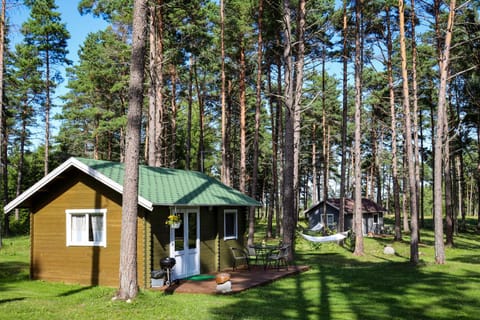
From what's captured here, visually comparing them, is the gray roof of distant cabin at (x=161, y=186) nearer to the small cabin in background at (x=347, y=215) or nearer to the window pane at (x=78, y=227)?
the window pane at (x=78, y=227)

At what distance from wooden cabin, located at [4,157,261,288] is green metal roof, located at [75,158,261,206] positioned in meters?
0.04

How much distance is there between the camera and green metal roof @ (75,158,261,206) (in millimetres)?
12242

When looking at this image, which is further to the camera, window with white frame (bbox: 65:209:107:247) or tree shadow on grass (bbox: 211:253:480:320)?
window with white frame (bbox: 65:209:107:247)

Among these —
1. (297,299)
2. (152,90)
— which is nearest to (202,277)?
(297,299)

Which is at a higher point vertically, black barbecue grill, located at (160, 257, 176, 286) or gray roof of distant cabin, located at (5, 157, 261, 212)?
gray roof of distant cabin, located at (5, 157, 261, 212)

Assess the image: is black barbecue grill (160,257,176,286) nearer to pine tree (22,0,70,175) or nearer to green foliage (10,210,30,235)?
pine tree (22,0,70,175)

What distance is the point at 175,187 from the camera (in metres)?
13.7

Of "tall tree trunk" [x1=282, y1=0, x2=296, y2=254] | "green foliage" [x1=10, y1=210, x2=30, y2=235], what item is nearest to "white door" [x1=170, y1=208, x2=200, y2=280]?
"tall tree trunk" [x1=282, y1=0, x2=296, y2=254]

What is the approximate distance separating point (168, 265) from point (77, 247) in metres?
2.85

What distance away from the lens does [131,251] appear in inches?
383

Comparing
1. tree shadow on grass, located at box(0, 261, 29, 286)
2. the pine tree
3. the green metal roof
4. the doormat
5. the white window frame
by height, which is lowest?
tree shadow on grass, located at box(0, 261, 29, 286)

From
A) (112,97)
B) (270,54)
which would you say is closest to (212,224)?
(270,54)

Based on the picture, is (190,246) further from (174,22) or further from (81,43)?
(81,43)

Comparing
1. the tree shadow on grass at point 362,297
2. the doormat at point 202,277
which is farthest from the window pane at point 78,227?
the tree shadow on grass at point 362,297
